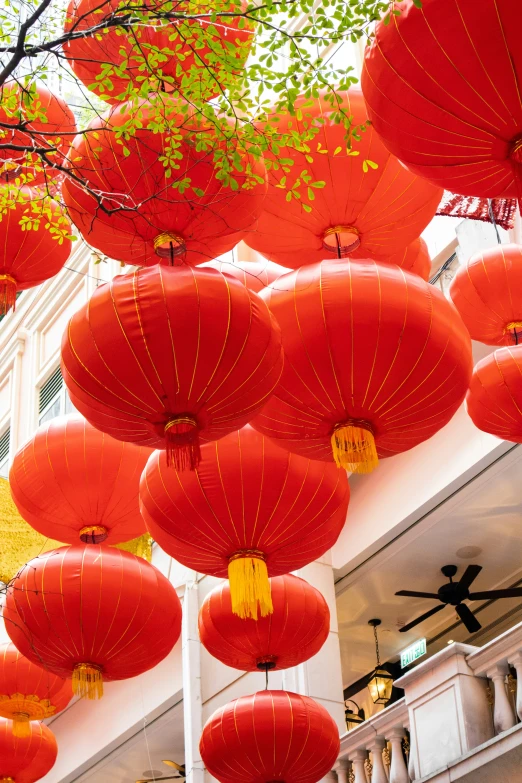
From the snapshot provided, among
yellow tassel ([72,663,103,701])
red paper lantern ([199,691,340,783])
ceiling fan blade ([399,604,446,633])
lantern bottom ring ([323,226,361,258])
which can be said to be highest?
ceiling fan blade ([399,604,446,633])

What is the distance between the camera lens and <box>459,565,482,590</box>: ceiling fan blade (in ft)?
33.6

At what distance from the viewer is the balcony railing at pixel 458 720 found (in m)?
6.79

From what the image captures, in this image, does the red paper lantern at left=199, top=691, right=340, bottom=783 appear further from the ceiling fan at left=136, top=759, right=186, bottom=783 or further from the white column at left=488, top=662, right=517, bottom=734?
the ceiling fan at left=136, top=759, right=186, bottom=783

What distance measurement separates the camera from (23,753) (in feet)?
29.6

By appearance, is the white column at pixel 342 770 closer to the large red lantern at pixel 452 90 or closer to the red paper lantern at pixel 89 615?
the red paper lantern at pixel 89 615

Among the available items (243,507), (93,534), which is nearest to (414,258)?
(243,507)

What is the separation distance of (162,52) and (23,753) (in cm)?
650

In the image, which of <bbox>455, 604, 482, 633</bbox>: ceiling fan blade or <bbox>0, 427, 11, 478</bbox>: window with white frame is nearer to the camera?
<bbox>455, 604, 482, 633</bbox>: ceiling fan blade

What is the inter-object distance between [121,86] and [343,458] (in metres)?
2.49

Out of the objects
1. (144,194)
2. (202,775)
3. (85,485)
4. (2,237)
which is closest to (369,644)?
(202,775)

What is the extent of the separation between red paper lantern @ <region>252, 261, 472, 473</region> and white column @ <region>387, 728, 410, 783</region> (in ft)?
11.6

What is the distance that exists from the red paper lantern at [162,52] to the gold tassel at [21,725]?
15.6ft

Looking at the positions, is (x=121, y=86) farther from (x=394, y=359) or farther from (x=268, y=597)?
(x=268, y=597)

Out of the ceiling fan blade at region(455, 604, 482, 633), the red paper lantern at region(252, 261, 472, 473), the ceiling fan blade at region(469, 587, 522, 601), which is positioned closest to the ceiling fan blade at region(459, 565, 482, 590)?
the ceiling fan blade at region(469, 587, 522, 601)
